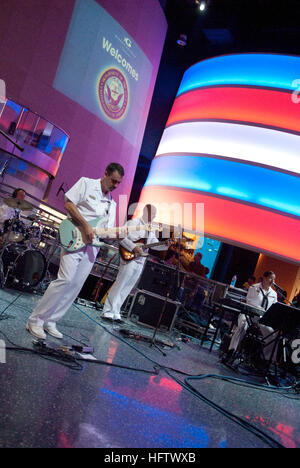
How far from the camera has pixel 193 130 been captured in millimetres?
10852

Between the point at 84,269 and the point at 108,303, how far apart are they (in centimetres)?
246

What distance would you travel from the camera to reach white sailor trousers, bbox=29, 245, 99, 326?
3.81m

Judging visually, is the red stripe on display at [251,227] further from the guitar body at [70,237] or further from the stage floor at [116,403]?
the guitar body at [70,237]

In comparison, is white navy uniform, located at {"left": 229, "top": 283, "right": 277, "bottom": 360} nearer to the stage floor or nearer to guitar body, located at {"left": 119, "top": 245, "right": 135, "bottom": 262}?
the stage floor

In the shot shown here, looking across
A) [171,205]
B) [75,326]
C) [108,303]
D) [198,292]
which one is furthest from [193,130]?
[75,326]

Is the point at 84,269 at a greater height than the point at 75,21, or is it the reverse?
the point at 75,21

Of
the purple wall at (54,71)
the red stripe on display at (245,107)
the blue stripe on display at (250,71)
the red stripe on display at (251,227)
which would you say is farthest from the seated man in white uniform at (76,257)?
the purple wall at (54,71)

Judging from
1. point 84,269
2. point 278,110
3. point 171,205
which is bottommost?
point 84,269

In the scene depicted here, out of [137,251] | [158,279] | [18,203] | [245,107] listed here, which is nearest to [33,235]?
[18,203]

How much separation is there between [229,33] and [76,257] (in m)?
12.9

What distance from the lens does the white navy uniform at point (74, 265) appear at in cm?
382

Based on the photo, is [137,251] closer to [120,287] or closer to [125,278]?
[125,278]

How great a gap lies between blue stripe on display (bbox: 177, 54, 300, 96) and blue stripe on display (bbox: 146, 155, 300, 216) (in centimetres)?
239
